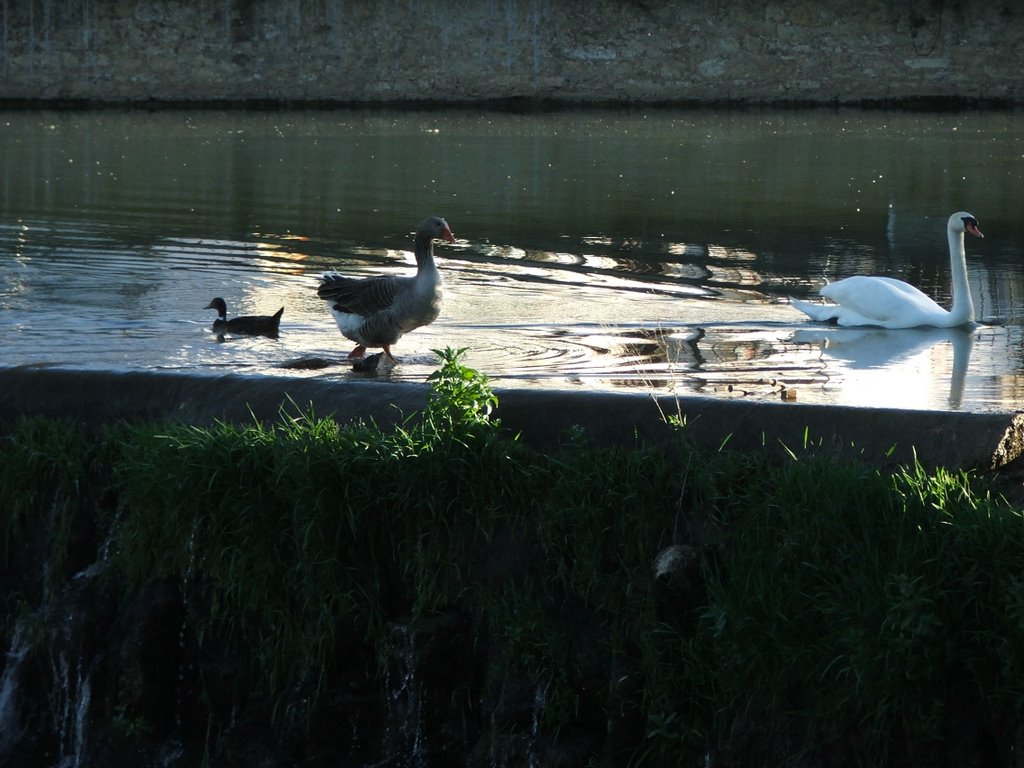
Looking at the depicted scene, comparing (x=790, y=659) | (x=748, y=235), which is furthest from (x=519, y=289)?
(x=790, y=659)

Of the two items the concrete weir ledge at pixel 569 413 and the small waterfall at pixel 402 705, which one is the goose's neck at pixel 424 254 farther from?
the small waterfall at pixel 402 705

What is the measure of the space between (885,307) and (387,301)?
2942mm

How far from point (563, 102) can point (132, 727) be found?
31.0m

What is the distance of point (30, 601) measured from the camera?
5.47 meters

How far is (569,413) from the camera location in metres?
5.27

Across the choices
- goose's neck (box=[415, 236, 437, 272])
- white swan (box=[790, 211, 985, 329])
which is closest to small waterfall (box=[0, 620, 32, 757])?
goose's neck (box=[415, 236, 437, 272])

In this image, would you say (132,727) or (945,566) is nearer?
(945,566)

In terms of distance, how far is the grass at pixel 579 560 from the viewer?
4266 millimetres

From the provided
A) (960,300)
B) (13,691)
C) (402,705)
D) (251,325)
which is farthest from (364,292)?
(960,300)

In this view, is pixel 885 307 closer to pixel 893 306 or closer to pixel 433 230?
pixel 893 306

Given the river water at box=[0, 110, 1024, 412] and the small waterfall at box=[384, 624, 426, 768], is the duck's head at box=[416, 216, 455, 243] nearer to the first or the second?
the river water at box=[0, 110, 1024, 412]

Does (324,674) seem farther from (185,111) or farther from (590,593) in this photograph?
(185,111)

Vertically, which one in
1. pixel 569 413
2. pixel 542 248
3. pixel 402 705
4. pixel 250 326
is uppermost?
pixel 569 413

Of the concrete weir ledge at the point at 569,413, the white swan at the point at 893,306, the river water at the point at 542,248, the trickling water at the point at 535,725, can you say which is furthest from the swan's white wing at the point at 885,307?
the trickling water at the point at 535,725
